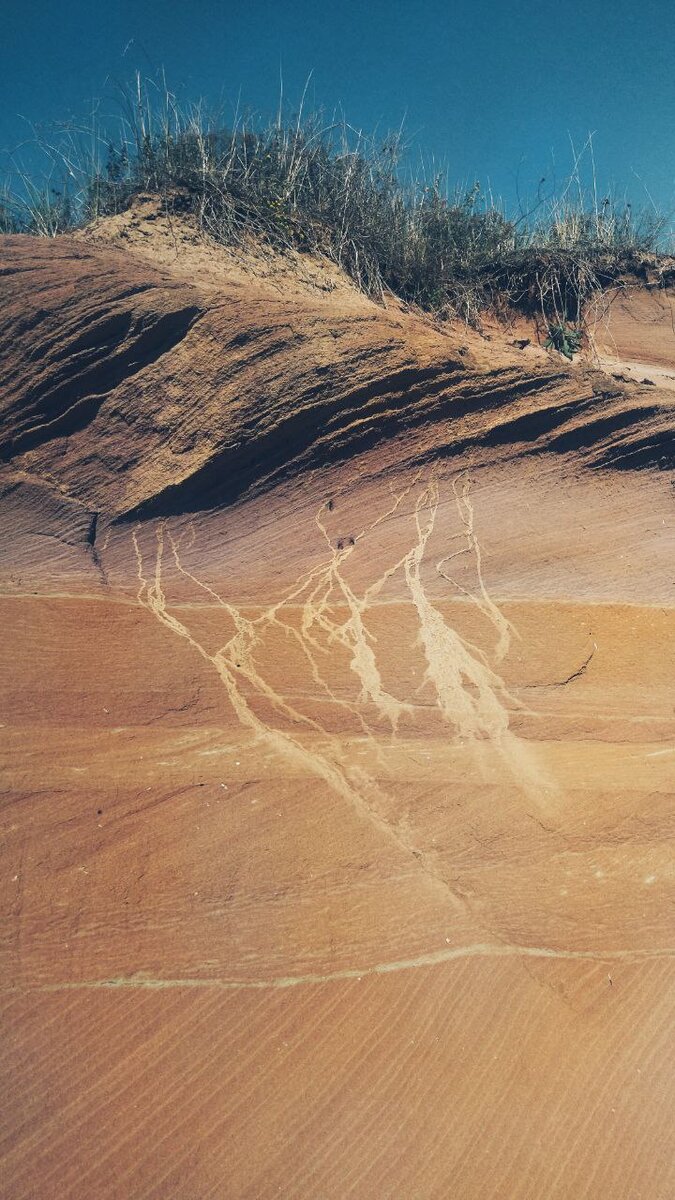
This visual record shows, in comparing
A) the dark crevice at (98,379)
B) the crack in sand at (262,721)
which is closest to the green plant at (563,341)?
the dark crevice at (98,379)

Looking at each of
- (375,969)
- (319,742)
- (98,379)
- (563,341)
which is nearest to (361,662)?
(319,742)

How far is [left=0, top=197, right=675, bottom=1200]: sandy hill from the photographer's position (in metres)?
2.43

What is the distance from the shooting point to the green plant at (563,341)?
627 centimetres

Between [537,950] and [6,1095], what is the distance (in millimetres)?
2061

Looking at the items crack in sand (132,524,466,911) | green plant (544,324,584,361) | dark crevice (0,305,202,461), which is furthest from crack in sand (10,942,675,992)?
green plant (544,324,584,361)

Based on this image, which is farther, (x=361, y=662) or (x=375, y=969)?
(x=361, y=662)

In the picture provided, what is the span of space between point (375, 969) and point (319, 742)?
113 cm

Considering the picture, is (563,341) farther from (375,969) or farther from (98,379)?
(375,969)

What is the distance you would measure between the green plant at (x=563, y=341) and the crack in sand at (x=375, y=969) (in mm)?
5001

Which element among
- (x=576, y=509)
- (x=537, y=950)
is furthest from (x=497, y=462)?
(x=537, y=950)

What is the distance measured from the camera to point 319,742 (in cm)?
357

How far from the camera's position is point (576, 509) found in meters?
4.70

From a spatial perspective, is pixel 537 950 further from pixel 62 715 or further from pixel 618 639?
pixel 62 715

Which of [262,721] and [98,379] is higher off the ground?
[98,379]
